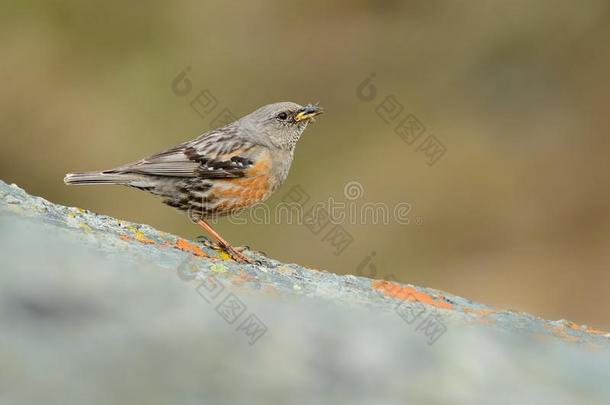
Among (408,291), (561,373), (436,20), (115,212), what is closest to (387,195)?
(436,20)

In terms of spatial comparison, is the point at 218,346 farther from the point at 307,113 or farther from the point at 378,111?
the point at 378,111

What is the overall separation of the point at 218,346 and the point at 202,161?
3793 mm

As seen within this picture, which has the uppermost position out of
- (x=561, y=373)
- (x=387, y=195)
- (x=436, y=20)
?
(x=436, y=20)

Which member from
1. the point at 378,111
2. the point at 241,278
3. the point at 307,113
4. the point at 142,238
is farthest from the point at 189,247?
the point at 378,111

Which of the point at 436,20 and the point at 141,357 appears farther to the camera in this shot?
the point at 436,20

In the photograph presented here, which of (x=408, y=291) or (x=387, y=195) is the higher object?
(x=387, y=195)

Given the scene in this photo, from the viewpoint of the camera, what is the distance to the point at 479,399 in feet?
10.6

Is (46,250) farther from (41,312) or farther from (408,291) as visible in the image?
(408,291)

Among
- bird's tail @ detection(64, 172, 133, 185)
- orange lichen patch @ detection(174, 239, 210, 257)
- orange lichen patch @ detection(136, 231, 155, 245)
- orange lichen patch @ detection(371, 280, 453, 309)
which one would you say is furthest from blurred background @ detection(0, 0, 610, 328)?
orange lichen patch @ detection(136, 231, 155, 245)

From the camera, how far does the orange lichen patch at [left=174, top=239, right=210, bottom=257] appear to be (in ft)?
17.3

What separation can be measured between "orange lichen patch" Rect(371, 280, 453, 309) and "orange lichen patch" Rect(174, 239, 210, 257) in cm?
105

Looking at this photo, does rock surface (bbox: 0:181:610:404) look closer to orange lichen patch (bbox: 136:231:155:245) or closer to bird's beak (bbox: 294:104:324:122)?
orange lichen patch (bbox: 136:231:155:245)

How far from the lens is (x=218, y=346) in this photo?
3213 millimetres

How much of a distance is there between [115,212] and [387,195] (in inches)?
147
